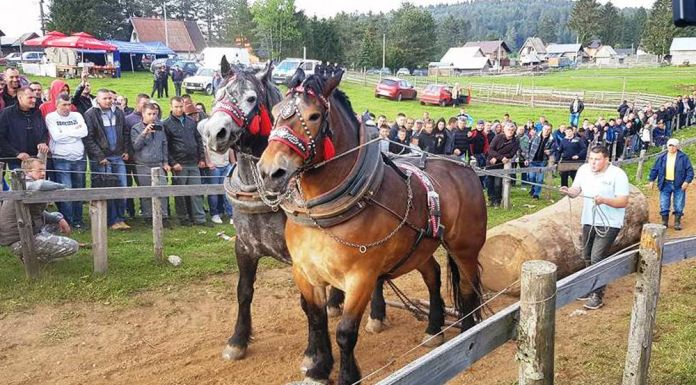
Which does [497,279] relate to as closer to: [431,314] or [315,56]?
[431,314]

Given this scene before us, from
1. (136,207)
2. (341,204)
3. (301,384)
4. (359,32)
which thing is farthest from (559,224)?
(359,32)

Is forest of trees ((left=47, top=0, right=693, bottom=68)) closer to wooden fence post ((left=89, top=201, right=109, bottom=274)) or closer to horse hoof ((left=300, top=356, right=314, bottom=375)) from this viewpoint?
wooden fence post ((left=89, top=201, right=109, bottom=274))

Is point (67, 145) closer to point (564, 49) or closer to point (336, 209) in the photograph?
point (336, 209)

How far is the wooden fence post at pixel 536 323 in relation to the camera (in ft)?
10.0

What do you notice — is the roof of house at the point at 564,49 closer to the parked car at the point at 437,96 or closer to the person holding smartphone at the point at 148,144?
the parked car at the point at 437,96

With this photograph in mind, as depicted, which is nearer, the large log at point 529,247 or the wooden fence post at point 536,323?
the wooden fence post at point 536,323

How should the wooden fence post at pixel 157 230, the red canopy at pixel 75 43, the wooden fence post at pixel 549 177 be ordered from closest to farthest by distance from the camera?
the wooden fence post at pixel 157 230
the wooden fence post at pixel 549 177
the red canopy at pixel 75 43

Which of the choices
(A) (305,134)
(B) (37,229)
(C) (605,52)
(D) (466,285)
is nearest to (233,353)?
(D) (466,285)

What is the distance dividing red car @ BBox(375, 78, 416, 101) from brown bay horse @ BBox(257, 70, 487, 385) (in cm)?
2930

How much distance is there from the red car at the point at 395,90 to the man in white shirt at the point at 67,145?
86.6ft

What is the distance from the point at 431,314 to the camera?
572cm

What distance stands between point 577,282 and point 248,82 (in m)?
2.83

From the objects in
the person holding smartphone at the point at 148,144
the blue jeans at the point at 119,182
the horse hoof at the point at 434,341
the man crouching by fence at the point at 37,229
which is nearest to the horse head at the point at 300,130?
the horse hoof at the point at 434,341

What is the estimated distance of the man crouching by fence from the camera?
6484 millimetres
